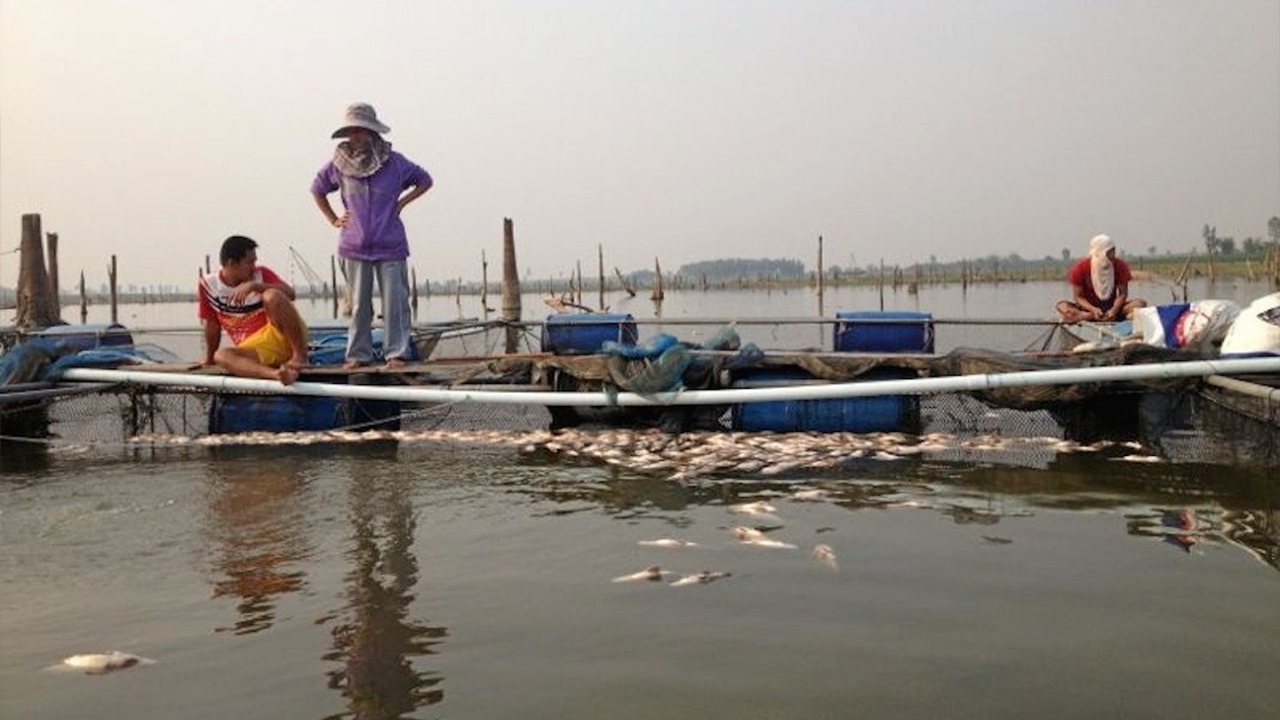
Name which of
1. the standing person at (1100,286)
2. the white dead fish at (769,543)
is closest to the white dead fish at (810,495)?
the white dead fish at (769,543)

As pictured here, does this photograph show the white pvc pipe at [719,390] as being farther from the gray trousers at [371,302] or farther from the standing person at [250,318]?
the gray trousers at [371,302]

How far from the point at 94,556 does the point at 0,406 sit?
5133 mm

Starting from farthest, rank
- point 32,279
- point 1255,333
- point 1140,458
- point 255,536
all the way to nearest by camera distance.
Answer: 1. point 32,279
2. point 1140,458
3. point 1255,333
4. point 255,536

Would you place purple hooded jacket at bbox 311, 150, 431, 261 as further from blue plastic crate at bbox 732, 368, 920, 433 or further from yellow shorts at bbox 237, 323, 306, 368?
blue plastic crate at bbox 732, 368, 920, 433

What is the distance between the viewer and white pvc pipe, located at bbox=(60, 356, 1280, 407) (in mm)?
6883

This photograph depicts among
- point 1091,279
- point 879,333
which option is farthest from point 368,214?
point 1091,279

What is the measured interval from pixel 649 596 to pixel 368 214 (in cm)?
593

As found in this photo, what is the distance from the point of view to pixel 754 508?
576 centimetres

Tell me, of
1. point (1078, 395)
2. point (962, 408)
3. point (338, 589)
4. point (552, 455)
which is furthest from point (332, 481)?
point (1078, 395)

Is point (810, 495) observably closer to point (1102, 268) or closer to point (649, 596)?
point (649, 596)

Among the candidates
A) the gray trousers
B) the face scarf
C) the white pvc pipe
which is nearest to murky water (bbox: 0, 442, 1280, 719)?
the white pvc pipe

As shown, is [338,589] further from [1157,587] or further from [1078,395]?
[1078,395]

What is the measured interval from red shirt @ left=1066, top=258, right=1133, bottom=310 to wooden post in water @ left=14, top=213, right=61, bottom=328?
15.4 meters

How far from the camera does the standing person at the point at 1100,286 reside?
10773 mm
